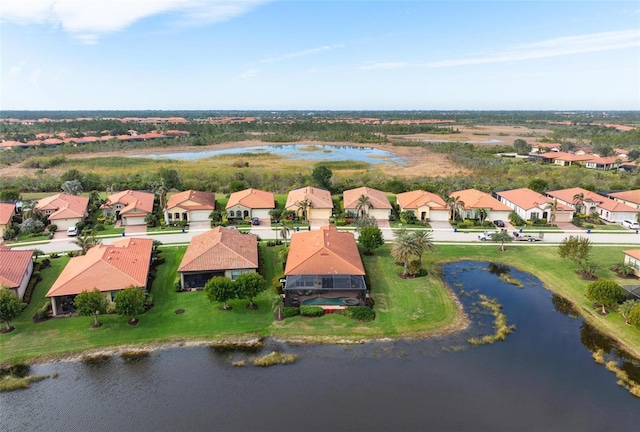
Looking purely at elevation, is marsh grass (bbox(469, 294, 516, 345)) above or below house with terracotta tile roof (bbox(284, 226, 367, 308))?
below

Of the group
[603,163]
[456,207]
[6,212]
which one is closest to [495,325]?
[456,207]

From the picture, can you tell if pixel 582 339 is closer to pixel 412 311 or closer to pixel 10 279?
pixel 412 311

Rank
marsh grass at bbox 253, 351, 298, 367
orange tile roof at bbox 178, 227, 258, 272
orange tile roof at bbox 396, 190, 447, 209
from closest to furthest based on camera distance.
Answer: marsh grass at bbox 253, 351, 298, 367 < orange tile roof at bbox 178, 227, 258, 272 < orange tile roof at bbox 396, 190, 447, 209

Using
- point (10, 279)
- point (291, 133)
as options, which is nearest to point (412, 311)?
point (10, 279)

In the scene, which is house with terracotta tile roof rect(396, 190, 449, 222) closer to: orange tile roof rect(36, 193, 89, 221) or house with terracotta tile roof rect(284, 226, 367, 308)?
house with terracotta tile roof rect(284, 226, 367, 308)

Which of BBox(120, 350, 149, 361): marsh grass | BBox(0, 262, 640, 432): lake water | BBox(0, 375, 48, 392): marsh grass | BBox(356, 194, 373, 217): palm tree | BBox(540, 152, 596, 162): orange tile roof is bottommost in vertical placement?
BBox(0, 262, 640, 432): lake water

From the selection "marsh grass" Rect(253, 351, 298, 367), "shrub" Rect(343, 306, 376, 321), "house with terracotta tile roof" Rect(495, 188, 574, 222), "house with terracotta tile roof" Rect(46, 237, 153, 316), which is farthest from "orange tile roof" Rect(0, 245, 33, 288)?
"house with terracotta tile roof" Rect(495, 188, 574, 222)
